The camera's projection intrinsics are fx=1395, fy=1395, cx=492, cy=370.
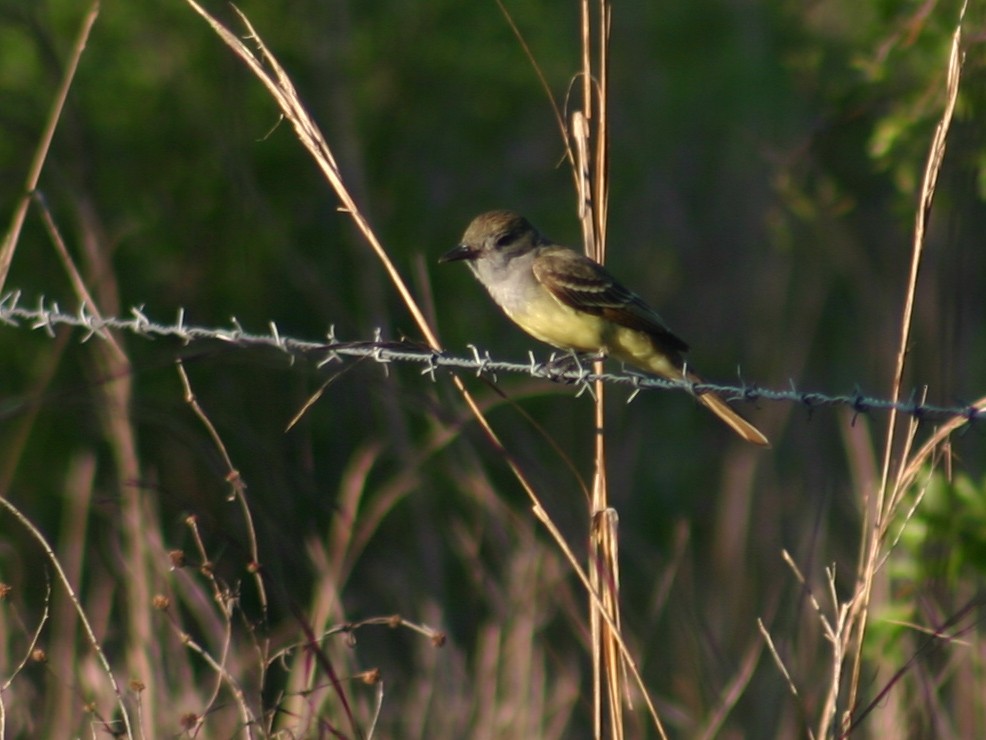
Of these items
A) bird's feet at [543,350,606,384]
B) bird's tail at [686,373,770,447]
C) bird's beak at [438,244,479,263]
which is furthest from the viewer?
bird's beak at [438,244,479,263]

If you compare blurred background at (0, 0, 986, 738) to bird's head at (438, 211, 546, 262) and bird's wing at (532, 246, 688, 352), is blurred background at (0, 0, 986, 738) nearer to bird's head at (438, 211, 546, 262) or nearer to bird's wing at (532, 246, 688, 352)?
bird's head at (438, 211, 546, 262)

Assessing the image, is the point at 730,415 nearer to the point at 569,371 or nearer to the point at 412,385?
the point at 569,371

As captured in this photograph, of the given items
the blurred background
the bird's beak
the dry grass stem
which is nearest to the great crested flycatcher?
the bird's beak

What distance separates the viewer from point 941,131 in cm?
288

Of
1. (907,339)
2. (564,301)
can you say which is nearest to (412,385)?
(564,301)

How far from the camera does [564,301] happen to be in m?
A: 5.48

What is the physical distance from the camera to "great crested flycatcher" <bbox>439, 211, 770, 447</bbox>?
5441 mm

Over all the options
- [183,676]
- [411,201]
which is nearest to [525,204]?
[411,201]

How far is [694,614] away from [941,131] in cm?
132

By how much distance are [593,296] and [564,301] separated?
12cm

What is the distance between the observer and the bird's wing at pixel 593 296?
548 cm

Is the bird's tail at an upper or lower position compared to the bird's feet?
lower

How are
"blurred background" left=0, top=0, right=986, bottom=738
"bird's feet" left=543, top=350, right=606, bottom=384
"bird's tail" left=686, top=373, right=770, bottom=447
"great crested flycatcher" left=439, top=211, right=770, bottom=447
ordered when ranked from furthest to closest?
"great crested flycatcher" left=439, top=211, right=770, bottom=447
"blurred background" left=0, top=0, right=986, bottom=738
"bird's tail" left=686, top=373, right=770, bottom=447
"bird's feet" left=543, top=350, right=606, bottom=384

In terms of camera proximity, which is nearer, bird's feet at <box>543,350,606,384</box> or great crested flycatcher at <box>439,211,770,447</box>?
bird's feet at <box>543,350,606,384</box>
